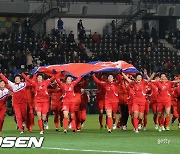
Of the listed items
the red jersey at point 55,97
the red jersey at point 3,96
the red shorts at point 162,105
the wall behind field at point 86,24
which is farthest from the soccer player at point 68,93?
the wall behind field at point 86,24

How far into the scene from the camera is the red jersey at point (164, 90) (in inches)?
1101

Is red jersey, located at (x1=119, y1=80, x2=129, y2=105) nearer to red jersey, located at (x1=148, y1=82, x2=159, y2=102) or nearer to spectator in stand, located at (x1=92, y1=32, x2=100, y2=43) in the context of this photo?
red jersey, located at (x1=148, y1=82, x2=159, y2=102)

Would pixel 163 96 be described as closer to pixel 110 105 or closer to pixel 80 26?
pixel 110 105

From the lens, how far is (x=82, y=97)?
28.7 meters

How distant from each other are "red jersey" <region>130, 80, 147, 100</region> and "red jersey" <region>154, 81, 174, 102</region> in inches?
45.1

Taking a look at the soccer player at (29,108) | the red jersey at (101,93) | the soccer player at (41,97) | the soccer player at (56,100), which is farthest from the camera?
the soccer player at (56,100)

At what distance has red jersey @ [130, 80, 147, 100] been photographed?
2689 centimetres

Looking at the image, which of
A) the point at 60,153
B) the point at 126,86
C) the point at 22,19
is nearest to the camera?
the point at 60,153

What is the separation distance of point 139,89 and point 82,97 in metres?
2.62

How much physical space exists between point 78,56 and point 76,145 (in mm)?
31092

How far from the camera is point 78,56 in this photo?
169 ft

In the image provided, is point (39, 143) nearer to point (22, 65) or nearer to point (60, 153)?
point (60, 153)

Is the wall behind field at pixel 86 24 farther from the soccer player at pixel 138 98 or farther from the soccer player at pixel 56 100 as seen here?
the soccer player at pixel 138 98

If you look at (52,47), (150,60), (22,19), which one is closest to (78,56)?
(52,47)
